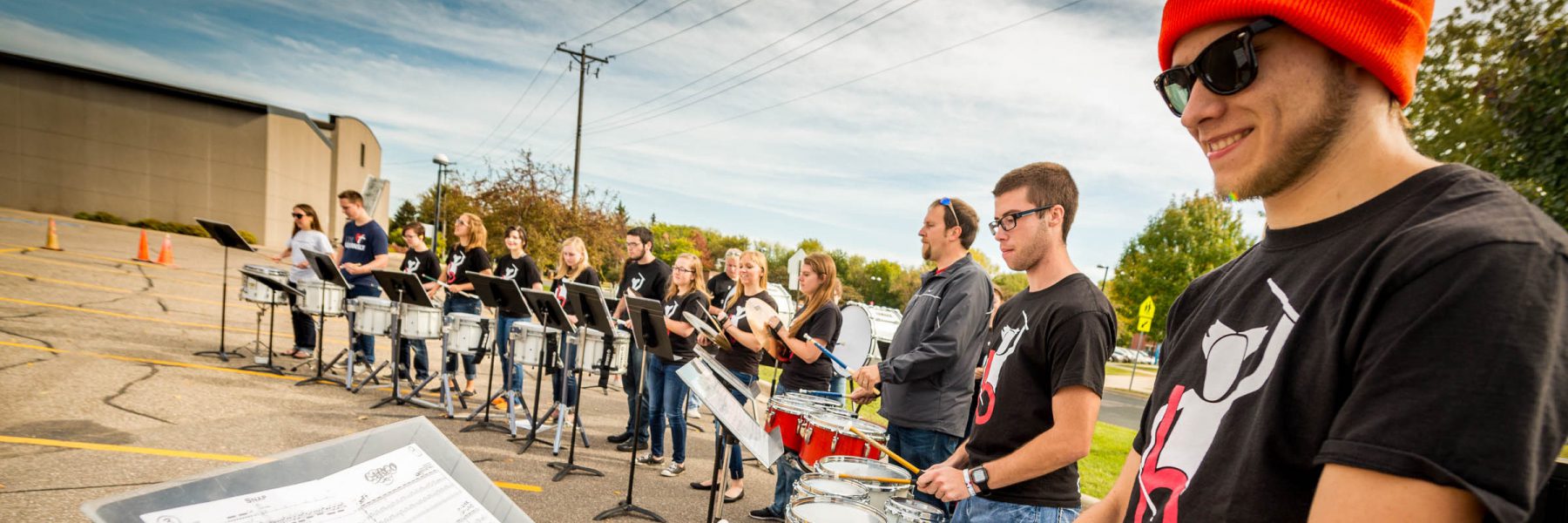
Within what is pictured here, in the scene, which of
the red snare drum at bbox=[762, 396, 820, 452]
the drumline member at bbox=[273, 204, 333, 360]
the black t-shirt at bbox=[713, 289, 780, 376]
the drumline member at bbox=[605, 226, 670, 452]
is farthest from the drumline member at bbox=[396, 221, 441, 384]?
the red snare drum at bbox=[762, 396, 820, 452]

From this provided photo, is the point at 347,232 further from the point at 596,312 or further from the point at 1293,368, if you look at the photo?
the point at 1293,368

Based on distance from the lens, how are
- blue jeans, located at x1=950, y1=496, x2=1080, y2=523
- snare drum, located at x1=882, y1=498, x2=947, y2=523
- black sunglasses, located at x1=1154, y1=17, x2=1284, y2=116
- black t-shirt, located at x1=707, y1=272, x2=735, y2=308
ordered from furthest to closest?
black t-shirt, located at x1=707, y1=272, x2=735, y2=308, snare drum, located at x1=882, y1=498, x2=947, y2=523, blue jeans, located at x1=950, y1=496, x2=1080, y2=523, black sunglasses, located at x1=1154, y1=17, x2=1284, y2=116

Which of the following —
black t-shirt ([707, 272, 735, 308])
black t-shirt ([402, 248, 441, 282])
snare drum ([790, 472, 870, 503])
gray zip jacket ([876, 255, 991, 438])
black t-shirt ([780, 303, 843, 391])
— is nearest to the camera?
snare drum ([790, 472, 870, 503])

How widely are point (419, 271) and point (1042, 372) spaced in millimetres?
9271

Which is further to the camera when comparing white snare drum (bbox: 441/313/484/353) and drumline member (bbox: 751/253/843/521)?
white snare drum (bbox: 441/313/484/353)

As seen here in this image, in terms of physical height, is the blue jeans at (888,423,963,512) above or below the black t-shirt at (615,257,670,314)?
below

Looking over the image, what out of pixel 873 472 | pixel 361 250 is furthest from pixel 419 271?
pixel 873 472

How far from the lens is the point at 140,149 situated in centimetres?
3275

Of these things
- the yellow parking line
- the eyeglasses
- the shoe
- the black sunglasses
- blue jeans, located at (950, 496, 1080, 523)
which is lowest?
the shoe

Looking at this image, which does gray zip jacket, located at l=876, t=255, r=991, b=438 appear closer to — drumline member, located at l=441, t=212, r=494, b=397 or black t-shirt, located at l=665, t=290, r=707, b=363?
black t-shirt, located at l=665, t=290, r=707, b=363

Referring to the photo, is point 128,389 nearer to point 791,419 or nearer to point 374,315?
point 374,315

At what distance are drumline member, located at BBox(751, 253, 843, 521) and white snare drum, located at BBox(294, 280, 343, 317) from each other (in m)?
6.22

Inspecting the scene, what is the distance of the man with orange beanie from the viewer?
0.65 meters

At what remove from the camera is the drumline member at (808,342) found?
18.1 ft
